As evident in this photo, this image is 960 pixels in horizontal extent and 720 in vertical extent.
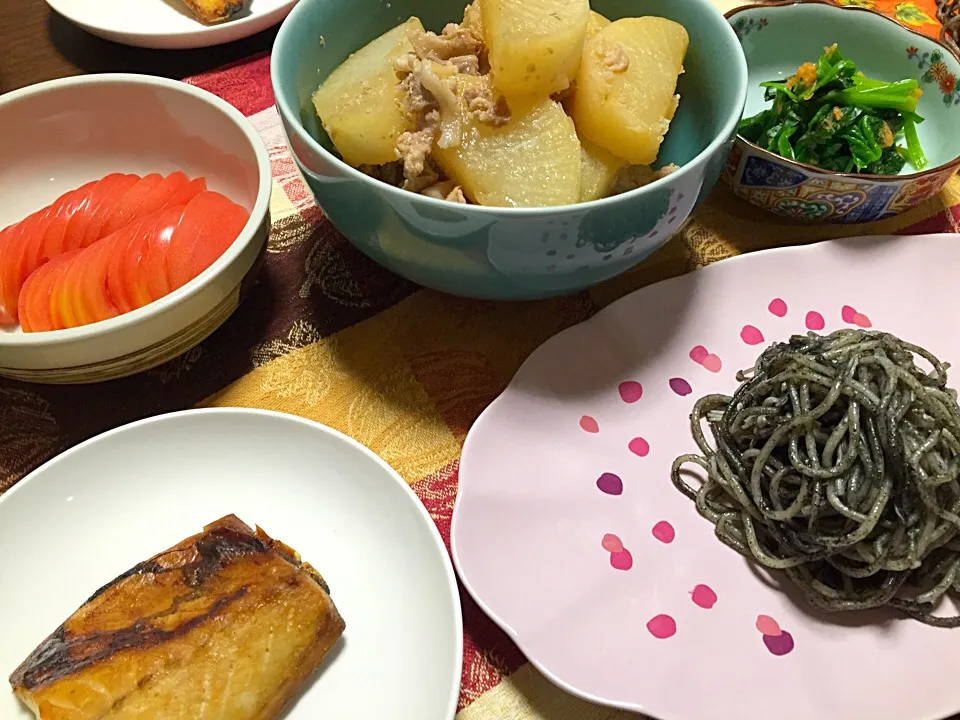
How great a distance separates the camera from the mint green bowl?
836mm

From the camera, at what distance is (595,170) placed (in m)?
0.94

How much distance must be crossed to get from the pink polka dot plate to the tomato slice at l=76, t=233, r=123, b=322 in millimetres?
486

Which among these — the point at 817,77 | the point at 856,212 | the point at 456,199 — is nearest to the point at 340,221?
the point at 456,199

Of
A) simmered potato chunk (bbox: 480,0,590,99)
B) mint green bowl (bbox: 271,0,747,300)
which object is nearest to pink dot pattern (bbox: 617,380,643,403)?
mint green bowl (bbox: 271,0,747,300)

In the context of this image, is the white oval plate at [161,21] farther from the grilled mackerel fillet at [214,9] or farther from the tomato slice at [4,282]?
the tomato slice at [4,282]

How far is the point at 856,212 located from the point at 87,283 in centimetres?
111

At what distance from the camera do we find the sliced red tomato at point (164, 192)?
1076 mm

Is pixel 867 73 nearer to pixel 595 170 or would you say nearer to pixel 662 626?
pixel 595 170

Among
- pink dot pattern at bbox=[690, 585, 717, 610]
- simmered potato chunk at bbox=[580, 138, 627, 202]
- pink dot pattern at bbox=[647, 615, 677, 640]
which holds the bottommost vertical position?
pink dot pattern at bbox=[690, 585, 717, 610]

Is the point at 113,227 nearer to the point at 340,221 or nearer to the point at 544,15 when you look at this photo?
the point at 340,221

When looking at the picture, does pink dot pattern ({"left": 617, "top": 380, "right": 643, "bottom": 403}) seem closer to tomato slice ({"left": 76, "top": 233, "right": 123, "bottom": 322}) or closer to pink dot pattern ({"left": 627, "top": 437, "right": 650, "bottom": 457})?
pink dot pattern ({"left": 627, "top": 437, "right": 650, "bottom": 457})

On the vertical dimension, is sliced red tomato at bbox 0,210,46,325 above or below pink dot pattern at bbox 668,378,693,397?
above

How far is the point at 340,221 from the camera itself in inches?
37.3

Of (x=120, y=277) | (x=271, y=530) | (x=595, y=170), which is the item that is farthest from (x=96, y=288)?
(x=595, y=170)
